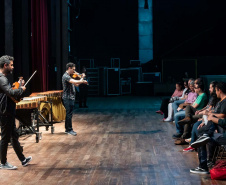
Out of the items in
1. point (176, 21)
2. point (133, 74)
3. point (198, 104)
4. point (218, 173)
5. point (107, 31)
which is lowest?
point (218, 173)

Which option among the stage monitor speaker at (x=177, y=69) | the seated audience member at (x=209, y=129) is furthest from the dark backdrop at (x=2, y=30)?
the stage monitor speaker at (x=177, y=69)

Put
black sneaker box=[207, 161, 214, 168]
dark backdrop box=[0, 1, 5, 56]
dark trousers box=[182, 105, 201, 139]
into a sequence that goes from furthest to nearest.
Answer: dark backdrop box=[0, 1, 5, 56] < dark trousers box=[182, 105, 201, 139] < black sneaker box=[207, 161, 214, 168]

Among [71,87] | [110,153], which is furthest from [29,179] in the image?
[71,87]

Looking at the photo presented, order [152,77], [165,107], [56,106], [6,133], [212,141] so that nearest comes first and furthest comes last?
[212,141] < [6,133] < [56,106] < [165,107] < [152,77]

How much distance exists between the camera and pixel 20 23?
346 inches

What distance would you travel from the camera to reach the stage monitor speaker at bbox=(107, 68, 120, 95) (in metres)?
18.2

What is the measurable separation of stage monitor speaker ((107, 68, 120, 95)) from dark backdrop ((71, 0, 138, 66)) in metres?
2.09

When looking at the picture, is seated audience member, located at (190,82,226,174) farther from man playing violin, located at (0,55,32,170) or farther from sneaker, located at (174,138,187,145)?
man playing violin, located at (0,55,32,170)

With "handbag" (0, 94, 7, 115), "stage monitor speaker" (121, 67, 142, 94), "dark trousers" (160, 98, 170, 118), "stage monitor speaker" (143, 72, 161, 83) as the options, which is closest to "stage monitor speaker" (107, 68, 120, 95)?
"stage monitor speaker" (121, 67, 142, 94)

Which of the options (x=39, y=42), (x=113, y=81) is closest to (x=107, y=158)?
(x=39, y=42)

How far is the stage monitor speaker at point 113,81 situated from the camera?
59.6 ft

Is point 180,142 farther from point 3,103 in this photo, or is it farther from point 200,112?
point 3,103

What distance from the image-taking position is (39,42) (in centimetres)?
1054

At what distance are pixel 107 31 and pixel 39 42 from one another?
10.0 meters
